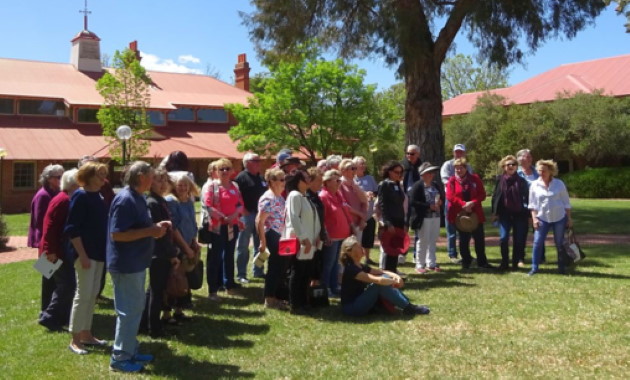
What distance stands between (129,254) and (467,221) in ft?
18.5

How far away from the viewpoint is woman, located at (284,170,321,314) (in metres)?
6.62

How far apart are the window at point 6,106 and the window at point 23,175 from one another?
4117 mm

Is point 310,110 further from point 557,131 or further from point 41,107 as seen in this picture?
point 41,107

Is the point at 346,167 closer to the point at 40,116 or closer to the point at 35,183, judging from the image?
the point at 35,183

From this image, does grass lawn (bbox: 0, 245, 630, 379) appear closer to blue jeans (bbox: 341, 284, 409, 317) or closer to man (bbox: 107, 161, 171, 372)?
blue jeans (bbox: 341, 284, 409, 317)

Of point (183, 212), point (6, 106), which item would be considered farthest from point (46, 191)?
point (6, 106)

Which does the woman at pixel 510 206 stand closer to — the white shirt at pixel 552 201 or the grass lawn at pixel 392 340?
the white shirt at pixel 552 201

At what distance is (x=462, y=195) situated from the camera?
9250 mm

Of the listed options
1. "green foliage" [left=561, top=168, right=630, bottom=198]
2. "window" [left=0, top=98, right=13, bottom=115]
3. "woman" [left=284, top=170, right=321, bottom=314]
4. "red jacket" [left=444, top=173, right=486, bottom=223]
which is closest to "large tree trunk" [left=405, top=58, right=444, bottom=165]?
"red jacket" [left=444, top=173, right=486, bottom=223]

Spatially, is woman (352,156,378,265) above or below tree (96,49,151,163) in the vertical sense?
below

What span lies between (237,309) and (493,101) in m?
34.2

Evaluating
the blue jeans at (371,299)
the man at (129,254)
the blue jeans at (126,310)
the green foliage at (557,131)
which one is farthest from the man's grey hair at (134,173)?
the green foliage at (557,131)

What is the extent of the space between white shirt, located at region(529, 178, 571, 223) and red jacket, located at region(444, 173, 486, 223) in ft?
2.70

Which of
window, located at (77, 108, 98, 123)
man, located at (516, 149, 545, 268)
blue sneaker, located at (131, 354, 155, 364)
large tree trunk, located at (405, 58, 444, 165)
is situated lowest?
blue sneaker, located at (131, 354, 155, 364)
